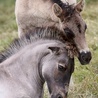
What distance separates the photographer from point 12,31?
39.5 feet

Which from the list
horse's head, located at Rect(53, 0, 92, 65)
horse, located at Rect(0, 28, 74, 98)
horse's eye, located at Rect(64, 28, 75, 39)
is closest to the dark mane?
horse, located at Rect(0, 28, 74, 98)

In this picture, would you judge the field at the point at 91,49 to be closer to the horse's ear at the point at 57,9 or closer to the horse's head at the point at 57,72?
the horse's ear at the point at 57,9

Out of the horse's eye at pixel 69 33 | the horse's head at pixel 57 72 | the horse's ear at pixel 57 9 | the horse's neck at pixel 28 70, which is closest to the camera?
the horse's head at pixel 57 72

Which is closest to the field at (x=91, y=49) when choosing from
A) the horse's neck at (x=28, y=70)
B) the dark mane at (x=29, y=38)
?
the horse's neck at (x=28, y=70)

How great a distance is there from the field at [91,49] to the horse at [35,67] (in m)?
1.30

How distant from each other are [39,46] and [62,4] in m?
1.77

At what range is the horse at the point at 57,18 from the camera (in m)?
7.21

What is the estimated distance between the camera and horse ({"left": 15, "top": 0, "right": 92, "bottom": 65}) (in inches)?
284

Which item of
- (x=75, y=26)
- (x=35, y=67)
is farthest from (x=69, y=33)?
(x=35, y=67)

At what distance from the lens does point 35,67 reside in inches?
249

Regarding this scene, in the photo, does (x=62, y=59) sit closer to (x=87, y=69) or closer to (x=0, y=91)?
(x=0, y=91)

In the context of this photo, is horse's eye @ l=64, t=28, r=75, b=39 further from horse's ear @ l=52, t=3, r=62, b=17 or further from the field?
the field

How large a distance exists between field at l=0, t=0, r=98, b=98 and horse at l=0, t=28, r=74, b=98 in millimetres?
1302

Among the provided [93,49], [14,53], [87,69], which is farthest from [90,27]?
[14,53]
